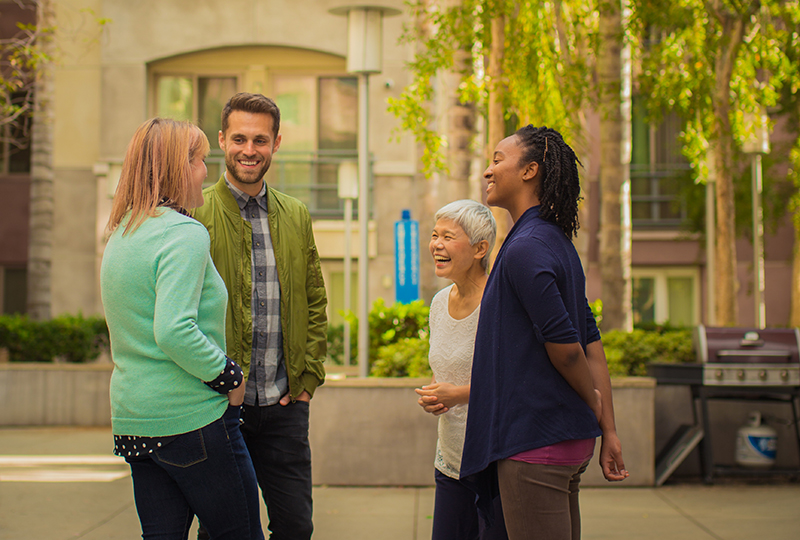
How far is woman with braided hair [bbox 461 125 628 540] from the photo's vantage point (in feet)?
7.43

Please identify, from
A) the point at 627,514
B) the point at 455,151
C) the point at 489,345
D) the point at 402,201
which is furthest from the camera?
the point at 402,201

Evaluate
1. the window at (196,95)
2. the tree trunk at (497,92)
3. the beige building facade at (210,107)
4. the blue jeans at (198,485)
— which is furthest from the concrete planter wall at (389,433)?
the window at (196,95)

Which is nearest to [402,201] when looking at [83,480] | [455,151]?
[455,151]

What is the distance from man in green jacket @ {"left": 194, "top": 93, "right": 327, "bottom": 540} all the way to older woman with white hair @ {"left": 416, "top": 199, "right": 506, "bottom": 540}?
535mm

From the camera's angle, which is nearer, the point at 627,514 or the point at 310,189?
the point at 627,514

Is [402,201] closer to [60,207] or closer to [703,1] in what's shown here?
[60,207]

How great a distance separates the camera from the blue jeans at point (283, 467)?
3137mm

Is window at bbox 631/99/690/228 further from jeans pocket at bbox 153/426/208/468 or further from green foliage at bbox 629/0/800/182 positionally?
jeans pocket at bbox 153/426/208/468

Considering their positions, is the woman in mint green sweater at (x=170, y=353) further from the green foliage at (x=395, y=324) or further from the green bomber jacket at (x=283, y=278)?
the green foliage at (x=395, y=324)

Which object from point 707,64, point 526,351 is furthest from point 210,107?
point 526,351

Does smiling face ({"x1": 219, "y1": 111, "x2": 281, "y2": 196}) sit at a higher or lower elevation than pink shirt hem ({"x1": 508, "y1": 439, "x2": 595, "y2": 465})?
higher

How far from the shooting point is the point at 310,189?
55.4 ft

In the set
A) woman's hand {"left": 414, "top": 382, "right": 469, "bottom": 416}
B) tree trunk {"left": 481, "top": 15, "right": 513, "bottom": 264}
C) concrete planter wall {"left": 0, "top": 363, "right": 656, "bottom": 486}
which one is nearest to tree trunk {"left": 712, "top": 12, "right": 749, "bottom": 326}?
tree trunk {"left": 481, "top": 15, "right": 513, "bottom": 264}

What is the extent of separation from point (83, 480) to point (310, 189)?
1088cm
